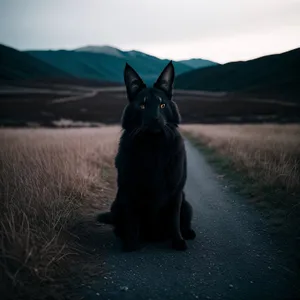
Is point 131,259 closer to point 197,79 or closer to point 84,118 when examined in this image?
point 84,118

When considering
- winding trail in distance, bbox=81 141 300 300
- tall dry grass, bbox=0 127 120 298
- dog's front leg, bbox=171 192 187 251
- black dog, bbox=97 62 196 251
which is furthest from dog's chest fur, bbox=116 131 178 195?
tall dry grass, bbox=0 127 120 298

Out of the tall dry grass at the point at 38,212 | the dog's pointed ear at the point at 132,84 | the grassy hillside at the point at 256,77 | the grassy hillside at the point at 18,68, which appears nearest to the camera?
the tall dry grass at the point at 38,212

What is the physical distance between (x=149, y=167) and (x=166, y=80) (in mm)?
1134

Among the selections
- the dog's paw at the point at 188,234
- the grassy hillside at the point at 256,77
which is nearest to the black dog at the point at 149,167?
the dog's paw at the point at 188,234

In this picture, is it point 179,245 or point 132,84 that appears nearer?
point 179,245

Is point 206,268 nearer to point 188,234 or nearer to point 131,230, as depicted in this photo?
point 188,234

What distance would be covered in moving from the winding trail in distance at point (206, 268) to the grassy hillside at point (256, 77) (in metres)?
69.1

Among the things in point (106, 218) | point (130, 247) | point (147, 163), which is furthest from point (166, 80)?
point (130, 247)

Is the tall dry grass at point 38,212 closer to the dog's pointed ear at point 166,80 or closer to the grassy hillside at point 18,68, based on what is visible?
the dog's pointed ear at point 166,80

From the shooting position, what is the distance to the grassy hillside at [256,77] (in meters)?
69.1

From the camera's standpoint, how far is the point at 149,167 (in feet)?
8.95

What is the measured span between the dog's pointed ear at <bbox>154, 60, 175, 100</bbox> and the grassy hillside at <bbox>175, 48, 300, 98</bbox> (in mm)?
69252

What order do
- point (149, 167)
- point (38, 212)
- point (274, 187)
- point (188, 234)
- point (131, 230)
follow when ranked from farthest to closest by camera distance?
point (274, 187)
point (188, 234)
point (38, 212)
point (131, 230)
point (149, 167)

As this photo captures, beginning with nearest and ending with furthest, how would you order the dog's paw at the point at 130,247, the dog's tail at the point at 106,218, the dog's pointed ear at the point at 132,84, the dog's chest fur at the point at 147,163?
the dog's chest fur at the point at 147,163, the dog's paw at the point at 130,247, the dog's pointed ear at the point at 132,84, the dog's tail at the point at 106,218
